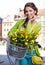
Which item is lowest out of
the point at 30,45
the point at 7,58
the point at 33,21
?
the point at 7,58

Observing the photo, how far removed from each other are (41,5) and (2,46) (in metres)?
0.52

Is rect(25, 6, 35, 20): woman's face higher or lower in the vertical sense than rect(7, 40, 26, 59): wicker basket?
higher

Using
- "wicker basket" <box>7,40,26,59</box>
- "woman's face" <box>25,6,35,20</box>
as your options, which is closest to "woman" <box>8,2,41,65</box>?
"woman's face" <box>25,6,35,20</box>

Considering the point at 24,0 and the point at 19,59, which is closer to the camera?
the point at 19,59

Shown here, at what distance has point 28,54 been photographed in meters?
1.51

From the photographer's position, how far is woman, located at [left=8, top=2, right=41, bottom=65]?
1510mm

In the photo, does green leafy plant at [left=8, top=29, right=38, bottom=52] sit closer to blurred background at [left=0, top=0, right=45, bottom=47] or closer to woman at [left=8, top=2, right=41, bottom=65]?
woman at [left=8, top=2, right=41, bottom=65]

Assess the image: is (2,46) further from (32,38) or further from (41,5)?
(41,5)

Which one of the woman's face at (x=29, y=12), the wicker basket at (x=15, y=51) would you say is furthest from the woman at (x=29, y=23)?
the wicker basket at (x=15, y=51)

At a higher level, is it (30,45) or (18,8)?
(18,8)

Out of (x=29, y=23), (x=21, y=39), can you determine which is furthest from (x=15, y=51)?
(x=29, y=23)

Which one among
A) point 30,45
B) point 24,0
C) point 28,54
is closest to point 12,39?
point 30,45

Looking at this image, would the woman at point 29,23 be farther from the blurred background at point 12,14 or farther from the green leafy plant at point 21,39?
the green leafy plant at point 21,39

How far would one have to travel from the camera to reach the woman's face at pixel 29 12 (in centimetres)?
162
